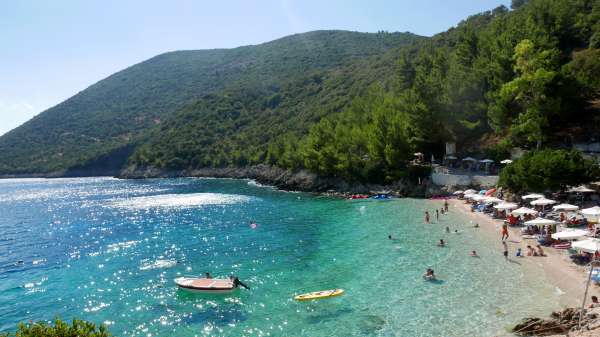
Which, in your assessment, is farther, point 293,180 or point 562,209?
point 293,180

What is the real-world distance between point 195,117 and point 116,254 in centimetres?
14159

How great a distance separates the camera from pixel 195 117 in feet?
566

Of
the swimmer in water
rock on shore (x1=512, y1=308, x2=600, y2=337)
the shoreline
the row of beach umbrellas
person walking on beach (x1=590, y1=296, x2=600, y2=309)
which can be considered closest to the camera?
rock on shore (x1=512, y1=308, x2=600, y2=337)

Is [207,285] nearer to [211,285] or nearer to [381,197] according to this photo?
[211,285]

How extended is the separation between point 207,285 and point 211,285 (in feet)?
0.86

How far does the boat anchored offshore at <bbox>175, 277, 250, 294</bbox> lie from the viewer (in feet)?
82.7

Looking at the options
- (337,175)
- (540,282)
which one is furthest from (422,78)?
(540,282)

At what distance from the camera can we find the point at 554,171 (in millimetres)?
36344

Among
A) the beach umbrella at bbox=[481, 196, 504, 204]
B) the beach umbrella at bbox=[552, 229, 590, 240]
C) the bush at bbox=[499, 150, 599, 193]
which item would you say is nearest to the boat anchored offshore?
the beach umbrella at bbox=[552, 229, 590, 240]

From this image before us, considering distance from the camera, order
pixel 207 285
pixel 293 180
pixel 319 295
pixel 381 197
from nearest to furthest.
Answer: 1. pixel 319 295
2. pixel 207 285
3. pixel 381 197
4. pixel 293 180

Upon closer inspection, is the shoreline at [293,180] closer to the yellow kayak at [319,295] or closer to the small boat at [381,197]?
the small boat at [381,197]

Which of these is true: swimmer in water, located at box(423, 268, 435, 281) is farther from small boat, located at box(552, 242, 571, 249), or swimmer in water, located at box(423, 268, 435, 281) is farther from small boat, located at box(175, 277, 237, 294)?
small boat, located at box(175, 277, 237, 294)

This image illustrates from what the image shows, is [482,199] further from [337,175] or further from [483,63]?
[337,175]

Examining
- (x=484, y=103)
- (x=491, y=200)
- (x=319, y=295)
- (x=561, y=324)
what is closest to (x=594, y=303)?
(x=561, y=324)
